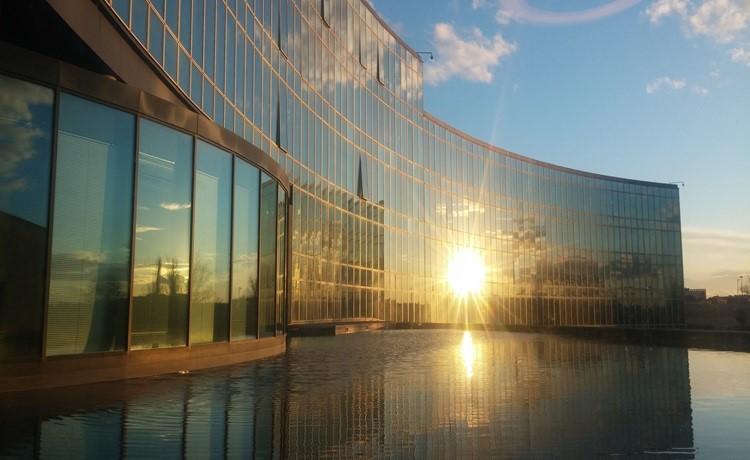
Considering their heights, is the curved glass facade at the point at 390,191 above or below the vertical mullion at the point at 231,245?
above

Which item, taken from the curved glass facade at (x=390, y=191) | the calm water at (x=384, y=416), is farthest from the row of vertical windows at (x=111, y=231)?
the curved glass facade at (x=390, y=191)

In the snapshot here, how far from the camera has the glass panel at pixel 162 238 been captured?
13547mm

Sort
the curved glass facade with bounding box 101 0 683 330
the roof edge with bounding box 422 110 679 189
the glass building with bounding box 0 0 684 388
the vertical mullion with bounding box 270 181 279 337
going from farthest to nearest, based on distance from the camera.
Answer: the roof edge with bounding box 422 110 679 189 < the curved glass facade with bounding box 101 0 683 330 < the vertical mullion with bounding box 270 181 279 337 < the glass building with bounding box 0 0 684 388

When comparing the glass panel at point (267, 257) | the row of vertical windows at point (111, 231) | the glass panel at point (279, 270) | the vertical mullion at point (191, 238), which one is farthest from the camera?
the glass panel at point (279, 270)

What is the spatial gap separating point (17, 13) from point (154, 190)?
4.83m

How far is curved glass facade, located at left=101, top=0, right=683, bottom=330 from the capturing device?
89.2ft

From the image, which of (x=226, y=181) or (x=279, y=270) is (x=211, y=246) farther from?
(x=279, y=270)

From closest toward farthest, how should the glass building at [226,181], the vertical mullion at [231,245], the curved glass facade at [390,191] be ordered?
1. the glass building at [226,181]
2. the vertical mullion at [231,245]
3. the curved glass facade at [390,191]

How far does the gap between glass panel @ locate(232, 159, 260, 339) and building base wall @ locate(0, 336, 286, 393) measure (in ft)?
2.69

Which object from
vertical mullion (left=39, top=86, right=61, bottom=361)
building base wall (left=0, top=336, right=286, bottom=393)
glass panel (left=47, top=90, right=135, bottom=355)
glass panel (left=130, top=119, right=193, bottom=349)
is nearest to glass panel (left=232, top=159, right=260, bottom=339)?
building base wall (left=0, top=336, right=286, bottom=393)

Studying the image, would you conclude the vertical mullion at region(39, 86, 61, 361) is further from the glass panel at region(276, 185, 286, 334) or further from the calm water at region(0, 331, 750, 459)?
the glass panel at region(276, 185, 286, 334)

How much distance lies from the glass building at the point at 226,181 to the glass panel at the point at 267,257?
0.11 metres

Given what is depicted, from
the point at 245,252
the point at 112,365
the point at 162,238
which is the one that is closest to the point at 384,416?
the point at 112,365

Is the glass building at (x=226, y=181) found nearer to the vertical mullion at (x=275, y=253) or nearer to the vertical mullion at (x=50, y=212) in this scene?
the vertical mullion at (x=50, y=212)
